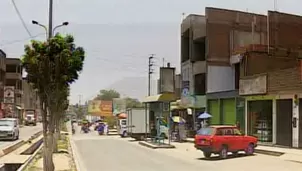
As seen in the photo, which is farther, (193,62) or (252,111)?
(193,62)

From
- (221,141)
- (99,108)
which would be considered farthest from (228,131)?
(99,108)

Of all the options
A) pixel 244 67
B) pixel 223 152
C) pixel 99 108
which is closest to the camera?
pixel 223 152

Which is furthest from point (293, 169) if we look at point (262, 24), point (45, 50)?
point (262, 24)

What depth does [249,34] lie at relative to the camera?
52250mm

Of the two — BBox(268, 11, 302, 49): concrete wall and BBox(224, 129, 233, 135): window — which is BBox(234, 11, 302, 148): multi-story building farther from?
BBox(224, 129, 233, 135): window

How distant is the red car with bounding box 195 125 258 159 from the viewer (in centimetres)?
2589

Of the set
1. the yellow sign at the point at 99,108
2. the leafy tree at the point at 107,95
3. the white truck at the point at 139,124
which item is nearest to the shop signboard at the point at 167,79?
the white truck at the point at 139,124

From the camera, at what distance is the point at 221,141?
26.2 metres

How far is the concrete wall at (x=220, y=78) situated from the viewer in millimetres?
50562

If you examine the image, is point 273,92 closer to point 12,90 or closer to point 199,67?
point 199,67

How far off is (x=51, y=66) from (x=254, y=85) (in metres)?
23.1

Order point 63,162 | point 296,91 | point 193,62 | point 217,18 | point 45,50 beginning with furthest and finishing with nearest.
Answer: point 193,62 → point 217,18 → point 296,91 → point 63,162 → point 45,50

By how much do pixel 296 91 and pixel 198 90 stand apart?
23.3 m

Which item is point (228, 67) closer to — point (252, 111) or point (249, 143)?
point (252, 111)
